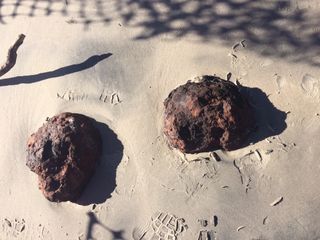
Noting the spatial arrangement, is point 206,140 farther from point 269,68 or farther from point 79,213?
point 79,213

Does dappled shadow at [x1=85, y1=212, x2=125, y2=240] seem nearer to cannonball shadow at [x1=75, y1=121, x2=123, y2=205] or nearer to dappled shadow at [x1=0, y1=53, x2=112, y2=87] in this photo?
cannonball shadow at [x1=75, y1=121, x2=123, y2=205]

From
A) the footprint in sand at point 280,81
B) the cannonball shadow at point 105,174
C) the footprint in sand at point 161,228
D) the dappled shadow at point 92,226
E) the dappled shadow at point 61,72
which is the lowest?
the dappled shadow at point 92,226

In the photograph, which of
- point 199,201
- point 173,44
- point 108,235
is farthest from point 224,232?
point 173,44

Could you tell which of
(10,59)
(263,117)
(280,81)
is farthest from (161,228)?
(10,59)

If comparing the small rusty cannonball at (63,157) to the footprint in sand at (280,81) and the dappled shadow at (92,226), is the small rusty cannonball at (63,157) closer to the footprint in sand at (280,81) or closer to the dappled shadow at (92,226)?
the dappled shadow at (92,226)

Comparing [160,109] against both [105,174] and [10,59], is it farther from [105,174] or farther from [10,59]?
[10,59]

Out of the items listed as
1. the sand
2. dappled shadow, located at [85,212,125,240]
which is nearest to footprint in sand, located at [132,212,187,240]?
the sand

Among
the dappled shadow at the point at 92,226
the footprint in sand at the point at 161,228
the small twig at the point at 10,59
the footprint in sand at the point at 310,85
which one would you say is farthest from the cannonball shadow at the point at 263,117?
the small twig at the point at 10,59
